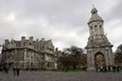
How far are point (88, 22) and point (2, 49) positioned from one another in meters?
33.3

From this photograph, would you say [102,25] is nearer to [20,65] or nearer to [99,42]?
[99,42]

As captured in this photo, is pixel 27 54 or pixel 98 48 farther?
pixel 27 54

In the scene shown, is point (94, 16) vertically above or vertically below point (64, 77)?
above

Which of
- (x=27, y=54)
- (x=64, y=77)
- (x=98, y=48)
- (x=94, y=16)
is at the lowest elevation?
(x=64, y=77)

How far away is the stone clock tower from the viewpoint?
4544cm

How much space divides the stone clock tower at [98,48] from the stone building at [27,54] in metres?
18.5

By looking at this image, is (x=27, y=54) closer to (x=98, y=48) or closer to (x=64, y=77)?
(x=98, y=48)

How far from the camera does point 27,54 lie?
59.1m

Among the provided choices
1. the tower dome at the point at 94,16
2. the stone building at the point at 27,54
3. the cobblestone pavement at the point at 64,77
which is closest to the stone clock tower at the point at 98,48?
the tower dome at the point at 94,16

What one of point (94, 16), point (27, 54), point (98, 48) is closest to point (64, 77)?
point (98, 48)

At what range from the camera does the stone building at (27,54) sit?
5709 cm

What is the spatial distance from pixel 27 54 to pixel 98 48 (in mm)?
24474

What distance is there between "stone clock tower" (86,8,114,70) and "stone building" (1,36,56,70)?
1850 cm

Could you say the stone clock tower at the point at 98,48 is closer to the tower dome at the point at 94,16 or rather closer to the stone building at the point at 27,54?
the tower dome at the point at 94,16
